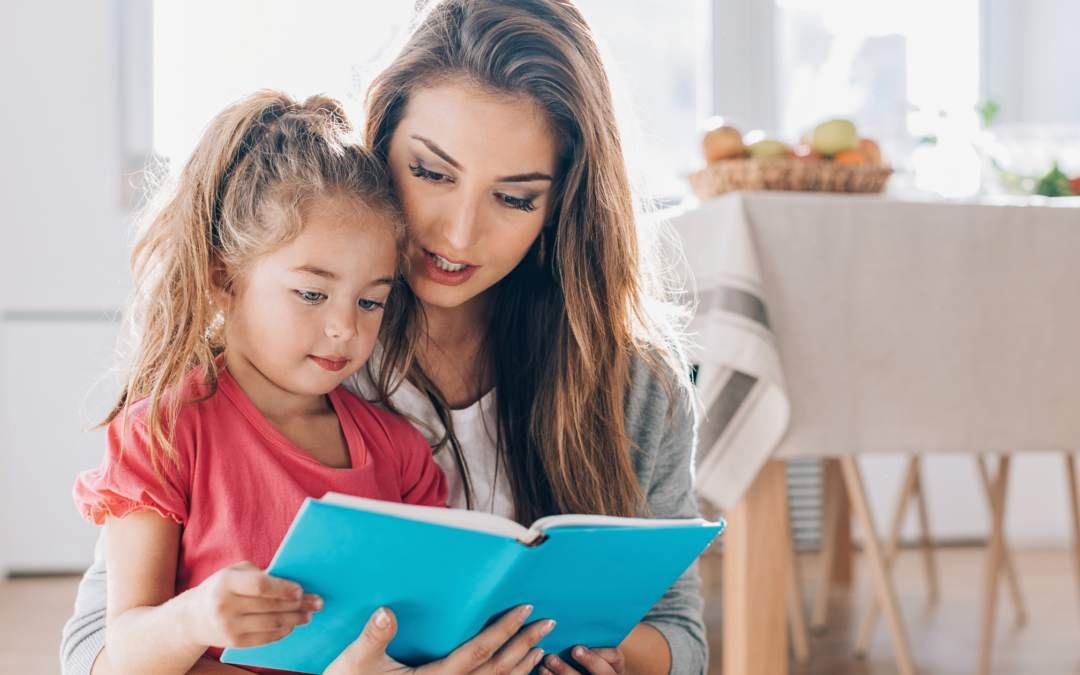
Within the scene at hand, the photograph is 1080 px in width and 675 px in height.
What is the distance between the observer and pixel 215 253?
2.55ft

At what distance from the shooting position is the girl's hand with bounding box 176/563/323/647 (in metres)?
0.53

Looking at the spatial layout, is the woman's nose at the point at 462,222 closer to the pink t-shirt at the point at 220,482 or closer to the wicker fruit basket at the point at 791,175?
the pink t-shirt at the point at 220,482

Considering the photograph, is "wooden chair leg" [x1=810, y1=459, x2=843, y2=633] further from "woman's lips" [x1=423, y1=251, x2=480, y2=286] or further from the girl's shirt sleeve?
the girl's shirt sleeve

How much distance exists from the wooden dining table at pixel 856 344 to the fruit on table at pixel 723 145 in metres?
0.14

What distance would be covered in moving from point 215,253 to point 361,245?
0.14m

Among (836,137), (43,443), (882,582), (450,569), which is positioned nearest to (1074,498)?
(882,582)

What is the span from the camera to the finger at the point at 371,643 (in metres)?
0.60

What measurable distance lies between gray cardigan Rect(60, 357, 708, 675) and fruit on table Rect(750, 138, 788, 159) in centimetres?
64

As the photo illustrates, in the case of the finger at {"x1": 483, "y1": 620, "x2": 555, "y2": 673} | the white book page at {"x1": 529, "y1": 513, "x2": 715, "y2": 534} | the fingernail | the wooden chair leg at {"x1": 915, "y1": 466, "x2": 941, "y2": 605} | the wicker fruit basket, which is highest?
the wicker fruit basket

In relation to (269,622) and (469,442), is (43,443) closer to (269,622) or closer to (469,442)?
(469,442)

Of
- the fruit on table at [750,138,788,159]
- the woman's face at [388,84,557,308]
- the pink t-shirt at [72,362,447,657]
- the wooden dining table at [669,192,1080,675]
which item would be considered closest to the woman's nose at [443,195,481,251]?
the woman's face at [388,84,557,308]

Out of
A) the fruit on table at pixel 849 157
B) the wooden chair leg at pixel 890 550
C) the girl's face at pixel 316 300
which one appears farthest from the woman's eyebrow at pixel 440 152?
the wooden chair leg at pixel 890 550

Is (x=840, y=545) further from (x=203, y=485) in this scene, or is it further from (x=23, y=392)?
(x=23, y=392)

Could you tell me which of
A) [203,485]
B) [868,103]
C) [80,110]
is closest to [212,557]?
[203,485]
